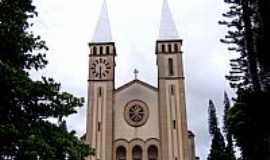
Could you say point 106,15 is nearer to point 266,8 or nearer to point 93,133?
point 93,133

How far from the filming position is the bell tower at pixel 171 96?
1475 inches

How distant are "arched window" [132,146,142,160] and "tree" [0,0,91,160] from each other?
24776 millimetres

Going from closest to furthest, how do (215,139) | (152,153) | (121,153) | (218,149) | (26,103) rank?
(26,103) → (152,153) → (121,153) → (218,149) → (215,139)

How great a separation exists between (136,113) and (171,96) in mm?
3561

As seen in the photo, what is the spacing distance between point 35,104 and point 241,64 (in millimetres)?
11444

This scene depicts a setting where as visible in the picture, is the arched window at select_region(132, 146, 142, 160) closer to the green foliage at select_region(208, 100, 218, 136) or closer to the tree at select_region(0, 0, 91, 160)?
the green foliage at select_region(208, 100, 218, 136)

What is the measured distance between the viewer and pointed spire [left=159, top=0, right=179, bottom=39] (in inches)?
1669

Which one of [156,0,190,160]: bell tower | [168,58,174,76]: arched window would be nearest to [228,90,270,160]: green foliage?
[156,0,190,160]: bell tower

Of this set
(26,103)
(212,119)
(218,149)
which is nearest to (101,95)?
(218,149)

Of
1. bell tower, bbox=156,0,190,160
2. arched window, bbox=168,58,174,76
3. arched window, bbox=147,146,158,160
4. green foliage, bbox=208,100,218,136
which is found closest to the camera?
bell tower, bbox=156,0,190,160

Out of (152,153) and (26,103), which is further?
(152,153)

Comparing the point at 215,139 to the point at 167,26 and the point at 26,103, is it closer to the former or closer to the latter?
the point at 167,26

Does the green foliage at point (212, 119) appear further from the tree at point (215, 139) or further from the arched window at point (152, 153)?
the arched window at point (152, 153)

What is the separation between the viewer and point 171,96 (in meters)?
39.6
